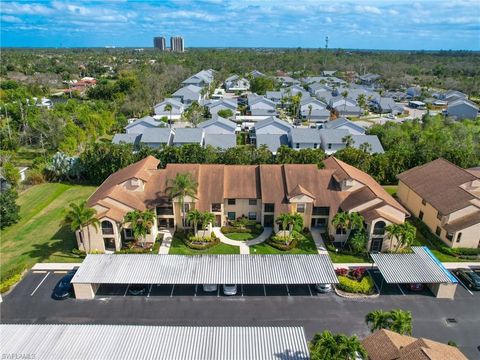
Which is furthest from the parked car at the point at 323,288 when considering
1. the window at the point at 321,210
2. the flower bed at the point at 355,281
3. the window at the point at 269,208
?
the window at the point at 269,208

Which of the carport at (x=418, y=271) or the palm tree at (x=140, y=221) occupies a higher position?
the palm tree at (x=140, y=221)

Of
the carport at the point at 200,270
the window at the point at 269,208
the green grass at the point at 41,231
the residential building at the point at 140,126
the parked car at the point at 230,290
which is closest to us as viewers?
the carport at the point at 200,270

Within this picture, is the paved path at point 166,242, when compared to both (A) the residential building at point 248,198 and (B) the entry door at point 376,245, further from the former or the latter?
(B) the entry door at point 376,245

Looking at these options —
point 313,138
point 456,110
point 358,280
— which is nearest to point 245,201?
point 358,280

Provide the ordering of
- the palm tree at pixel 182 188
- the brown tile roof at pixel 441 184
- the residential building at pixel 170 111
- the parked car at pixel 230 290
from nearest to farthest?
the parked car at pixel 230 290
the palm tree at pixel 182 188
the brown tile roof at pixel 441 184
the residential building at pixel 170 111

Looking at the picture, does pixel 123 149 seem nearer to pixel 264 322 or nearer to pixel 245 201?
pixel 245 201

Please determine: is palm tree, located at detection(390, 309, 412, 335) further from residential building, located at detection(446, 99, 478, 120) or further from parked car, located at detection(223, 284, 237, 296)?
residential building, located at detection(446, 99, 478, 120)

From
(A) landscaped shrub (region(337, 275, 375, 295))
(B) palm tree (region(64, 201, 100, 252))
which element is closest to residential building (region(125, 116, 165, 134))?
(B) palm tree (region(64, 201, 100, 252))
